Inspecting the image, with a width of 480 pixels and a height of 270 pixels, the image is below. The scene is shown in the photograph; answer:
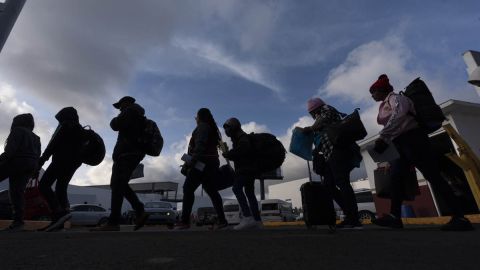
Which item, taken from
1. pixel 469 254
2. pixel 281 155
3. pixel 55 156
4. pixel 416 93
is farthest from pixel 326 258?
pixel 55 156

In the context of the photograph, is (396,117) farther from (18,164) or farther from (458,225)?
(18,164)

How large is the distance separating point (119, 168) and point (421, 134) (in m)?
3.48

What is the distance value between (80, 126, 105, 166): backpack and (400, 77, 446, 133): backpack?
407 cm

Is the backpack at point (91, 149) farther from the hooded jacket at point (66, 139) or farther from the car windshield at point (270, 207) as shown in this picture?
the car windshield at point (270, 207)

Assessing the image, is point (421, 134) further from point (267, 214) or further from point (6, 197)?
point (267, 214)

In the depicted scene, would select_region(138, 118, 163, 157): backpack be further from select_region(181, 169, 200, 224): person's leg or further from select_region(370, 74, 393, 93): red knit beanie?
select_region(370, 74, 393, 93): red knit beanie

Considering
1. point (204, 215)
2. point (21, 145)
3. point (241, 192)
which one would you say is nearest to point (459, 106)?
point (241, 192)

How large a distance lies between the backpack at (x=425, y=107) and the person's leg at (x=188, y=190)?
2.81 m

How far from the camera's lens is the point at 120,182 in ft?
12.7

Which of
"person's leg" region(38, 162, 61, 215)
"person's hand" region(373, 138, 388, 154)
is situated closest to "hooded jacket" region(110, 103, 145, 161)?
"person's leg" region(38, 162, 61, 215)

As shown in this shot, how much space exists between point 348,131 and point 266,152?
4.13 feet

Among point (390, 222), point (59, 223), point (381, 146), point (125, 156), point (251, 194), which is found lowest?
point (390, 222)

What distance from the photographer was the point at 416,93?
337cm

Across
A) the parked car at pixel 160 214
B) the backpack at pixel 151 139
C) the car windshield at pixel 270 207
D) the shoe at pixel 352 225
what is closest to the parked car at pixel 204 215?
the car windshield at pixel 270 207
